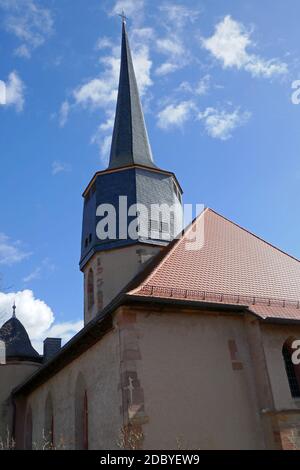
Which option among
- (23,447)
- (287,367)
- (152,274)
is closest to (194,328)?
(152,274)

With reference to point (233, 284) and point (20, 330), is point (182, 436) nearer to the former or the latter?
point (233, 284)

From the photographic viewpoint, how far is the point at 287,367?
905cm

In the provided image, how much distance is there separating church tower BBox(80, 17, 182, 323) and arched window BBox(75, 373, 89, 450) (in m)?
3.53

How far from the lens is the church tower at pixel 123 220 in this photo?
45.6ft

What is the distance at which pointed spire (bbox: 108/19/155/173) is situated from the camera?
1625cm

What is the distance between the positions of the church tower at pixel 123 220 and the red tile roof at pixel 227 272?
1.96 metres

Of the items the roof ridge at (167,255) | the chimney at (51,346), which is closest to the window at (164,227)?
the roof ridge at (167,255)

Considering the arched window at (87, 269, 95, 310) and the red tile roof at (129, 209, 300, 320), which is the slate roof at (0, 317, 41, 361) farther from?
the red tile roof at (129, 209, 300, 320)

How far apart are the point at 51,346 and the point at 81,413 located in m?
9.61

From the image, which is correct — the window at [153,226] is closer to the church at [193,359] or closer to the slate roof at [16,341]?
the church at [193,359]

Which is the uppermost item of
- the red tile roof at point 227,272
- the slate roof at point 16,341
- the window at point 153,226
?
the window at point 153,226

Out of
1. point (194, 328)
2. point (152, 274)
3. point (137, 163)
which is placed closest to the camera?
point (194, 328)

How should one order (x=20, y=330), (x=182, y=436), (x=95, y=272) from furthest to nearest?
1. (x=20, y=330)
2. (x=95, y=272)
3. (x=182, y=436)
